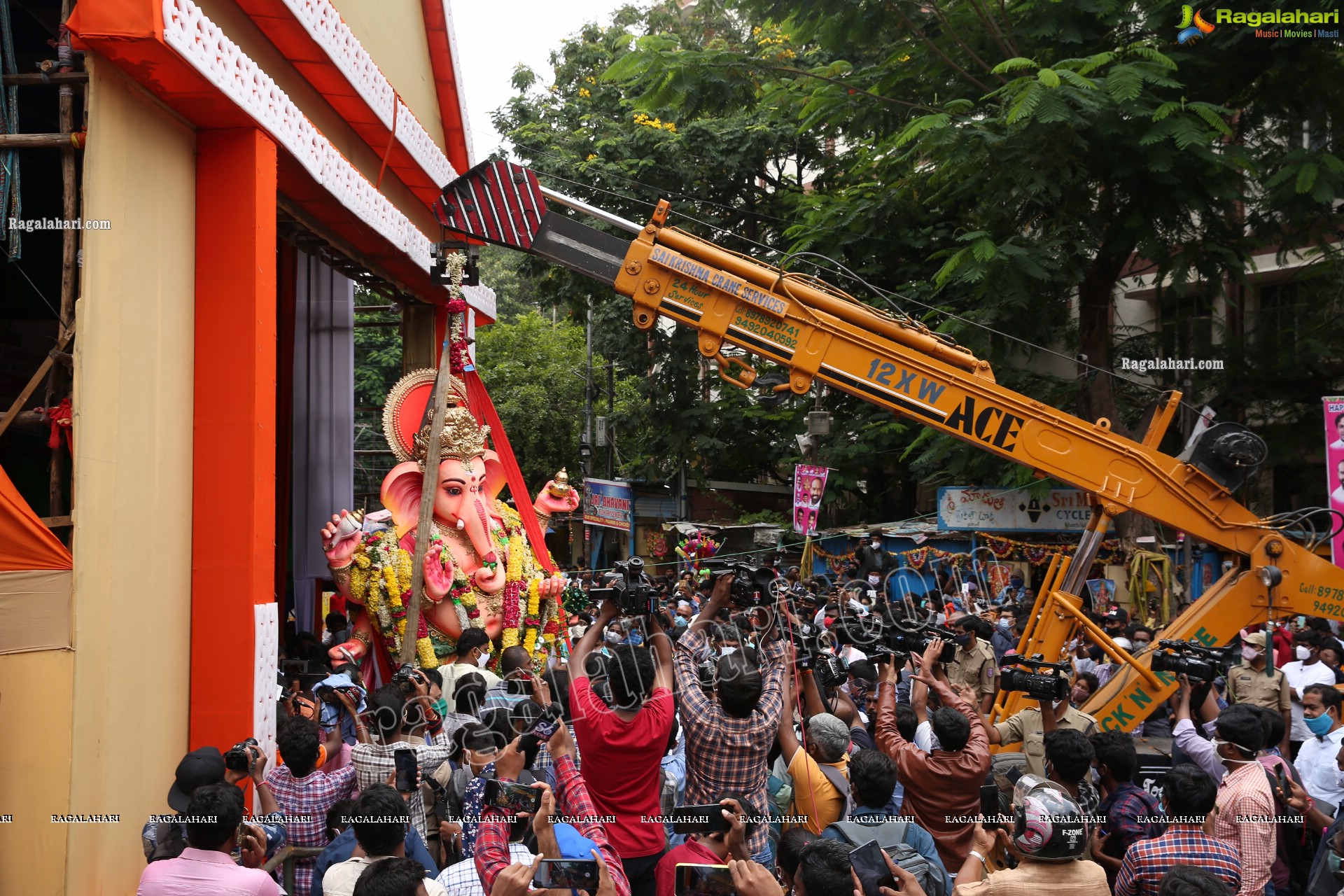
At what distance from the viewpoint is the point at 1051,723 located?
17.9 feet

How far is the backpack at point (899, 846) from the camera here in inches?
156

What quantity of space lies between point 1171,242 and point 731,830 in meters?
12.1

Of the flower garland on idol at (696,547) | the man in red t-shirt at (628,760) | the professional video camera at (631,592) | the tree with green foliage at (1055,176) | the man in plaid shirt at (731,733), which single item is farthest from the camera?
the flower garland on idol at (696,547)

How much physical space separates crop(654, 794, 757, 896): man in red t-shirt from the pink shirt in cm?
133

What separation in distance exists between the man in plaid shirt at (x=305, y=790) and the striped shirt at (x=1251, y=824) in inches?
142

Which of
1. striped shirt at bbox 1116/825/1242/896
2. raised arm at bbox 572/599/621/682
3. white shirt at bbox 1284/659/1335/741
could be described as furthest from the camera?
white shirt at bbox 1284/659/1335/741

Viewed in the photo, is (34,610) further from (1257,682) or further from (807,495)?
(807,495)

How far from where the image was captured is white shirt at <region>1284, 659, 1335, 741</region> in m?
7.46

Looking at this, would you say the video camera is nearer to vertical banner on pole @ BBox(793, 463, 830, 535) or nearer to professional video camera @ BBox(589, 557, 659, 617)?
professional video camera @ BBox(589, 557, 659, 617)

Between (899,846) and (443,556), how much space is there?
22.2 feet

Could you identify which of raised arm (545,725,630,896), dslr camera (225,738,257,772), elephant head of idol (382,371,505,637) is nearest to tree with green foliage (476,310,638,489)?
elephant head of idol (382,371,505,637)

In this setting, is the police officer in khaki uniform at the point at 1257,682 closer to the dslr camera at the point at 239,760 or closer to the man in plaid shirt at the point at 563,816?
the man in plaid shirt at the point at 563,816

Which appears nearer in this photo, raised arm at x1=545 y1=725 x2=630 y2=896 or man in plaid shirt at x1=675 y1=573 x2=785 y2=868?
raised arm at x1=545 y1=725 x2=630 y2=896

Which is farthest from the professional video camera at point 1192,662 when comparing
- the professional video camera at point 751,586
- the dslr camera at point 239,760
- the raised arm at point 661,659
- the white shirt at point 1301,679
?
the dslr camera at point 239,760
